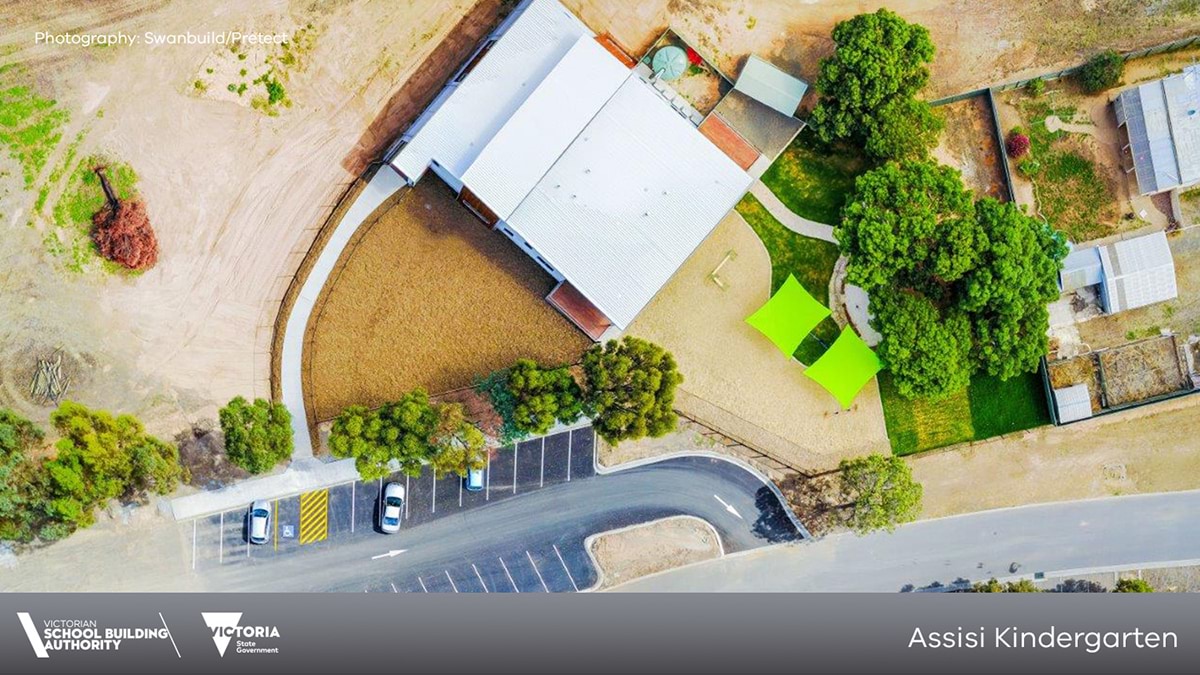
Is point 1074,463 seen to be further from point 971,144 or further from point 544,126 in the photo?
point 544,126

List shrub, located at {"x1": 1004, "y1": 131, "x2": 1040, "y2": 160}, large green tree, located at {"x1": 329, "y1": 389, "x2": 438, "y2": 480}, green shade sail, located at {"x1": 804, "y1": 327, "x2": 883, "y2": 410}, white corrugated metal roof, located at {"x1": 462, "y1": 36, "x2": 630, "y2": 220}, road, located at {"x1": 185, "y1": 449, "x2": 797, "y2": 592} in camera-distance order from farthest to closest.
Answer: shrub, located at {"x1": 1004, "y1": 131, "x2": 1040, "y2": 160} < road, located at {"x1": 185, "y1": 449, "x2": 797, "y2": 592} < green shade sail, located at {"x1": 804, "y1": 327, "x2": 883, "y2": 410} < white corrugated metal roof, located at {"x1": 462, "y1": 36, "x2": 630, "y2": 220} < large green tree, located at {"x1": 329, "y1": 389, "x2": 438, "y2": 480}

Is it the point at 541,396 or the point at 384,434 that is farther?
the point at 541,396

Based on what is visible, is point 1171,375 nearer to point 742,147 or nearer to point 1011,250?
point 1011,250

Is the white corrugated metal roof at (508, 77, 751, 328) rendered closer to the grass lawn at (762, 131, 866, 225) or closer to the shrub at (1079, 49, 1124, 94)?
the grass lawn at (762, 131, 866, 225)

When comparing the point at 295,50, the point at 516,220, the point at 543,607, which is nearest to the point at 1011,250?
the point at 516,220

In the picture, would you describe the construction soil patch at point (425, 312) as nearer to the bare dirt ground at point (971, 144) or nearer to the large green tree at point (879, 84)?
the large green tree at point (879, 84)

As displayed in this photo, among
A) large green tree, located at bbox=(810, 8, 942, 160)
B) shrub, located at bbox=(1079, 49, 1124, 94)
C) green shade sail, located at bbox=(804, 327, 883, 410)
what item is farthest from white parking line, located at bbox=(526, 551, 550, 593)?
shrub, located at bbox=(1079, 49, 1124, 94)

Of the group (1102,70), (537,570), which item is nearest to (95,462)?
(537,570)

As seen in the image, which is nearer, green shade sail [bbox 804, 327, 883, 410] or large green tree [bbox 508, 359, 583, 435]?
large green tree [bbox 508, 359, 583, 435]
